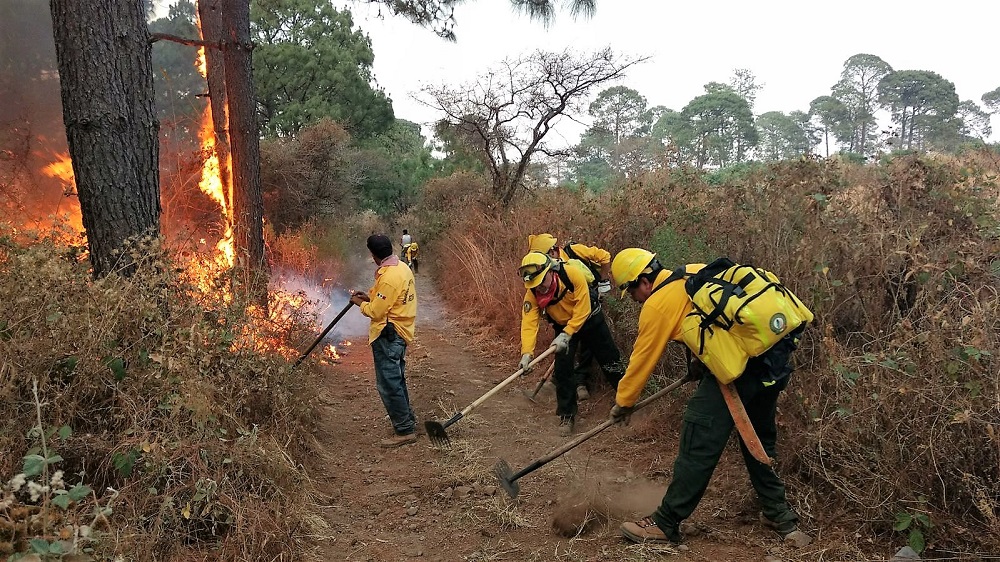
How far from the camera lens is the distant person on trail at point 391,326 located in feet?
16.6

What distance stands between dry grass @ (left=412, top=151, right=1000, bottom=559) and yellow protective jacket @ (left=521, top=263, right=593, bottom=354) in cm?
92

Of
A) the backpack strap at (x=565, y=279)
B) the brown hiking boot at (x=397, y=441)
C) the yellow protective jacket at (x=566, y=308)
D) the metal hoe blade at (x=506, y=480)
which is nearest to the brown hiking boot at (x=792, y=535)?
the metal hoe blade at (x=506, y=480)

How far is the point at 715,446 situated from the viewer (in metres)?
3.10

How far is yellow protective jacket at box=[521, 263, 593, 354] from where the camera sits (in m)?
5.15

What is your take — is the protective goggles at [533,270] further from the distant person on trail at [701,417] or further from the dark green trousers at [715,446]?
the dark green trousers at [715,446]

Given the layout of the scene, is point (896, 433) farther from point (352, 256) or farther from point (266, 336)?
point (352, 256)

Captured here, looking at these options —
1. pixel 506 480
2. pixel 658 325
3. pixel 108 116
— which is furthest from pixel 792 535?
pixel 108 116

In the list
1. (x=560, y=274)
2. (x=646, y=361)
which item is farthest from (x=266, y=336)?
(x=646, y=361)

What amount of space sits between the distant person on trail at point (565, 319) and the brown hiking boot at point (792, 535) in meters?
2.32

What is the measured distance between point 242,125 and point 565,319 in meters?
4.90

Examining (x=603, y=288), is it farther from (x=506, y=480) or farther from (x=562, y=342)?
(x=506, y=480)

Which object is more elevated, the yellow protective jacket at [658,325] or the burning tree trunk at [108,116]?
the burning tree trunk at [108,116]

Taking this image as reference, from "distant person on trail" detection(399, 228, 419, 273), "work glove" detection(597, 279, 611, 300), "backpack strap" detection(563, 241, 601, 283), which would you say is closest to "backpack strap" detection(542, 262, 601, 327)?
"work glove" detection(597, 279, 611, 300)

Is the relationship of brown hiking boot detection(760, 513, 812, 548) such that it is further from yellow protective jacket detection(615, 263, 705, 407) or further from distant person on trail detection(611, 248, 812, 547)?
yellow protective jacket detection(615, 263, 705, 407)
